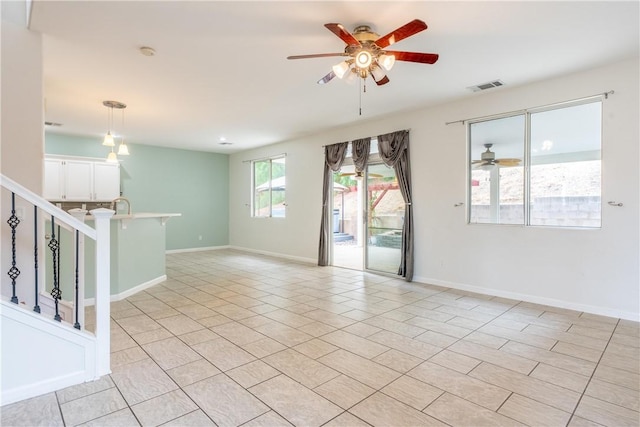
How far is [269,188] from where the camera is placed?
28.1ft

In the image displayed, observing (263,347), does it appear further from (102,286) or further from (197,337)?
(102,286)

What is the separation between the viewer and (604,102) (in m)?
3.75

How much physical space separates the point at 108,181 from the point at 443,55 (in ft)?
23.3

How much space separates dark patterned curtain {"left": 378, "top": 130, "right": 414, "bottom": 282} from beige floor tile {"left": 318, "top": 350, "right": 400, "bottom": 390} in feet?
9.51

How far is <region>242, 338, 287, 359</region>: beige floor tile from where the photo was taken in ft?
9.11

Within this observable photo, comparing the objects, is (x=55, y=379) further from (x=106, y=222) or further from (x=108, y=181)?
(x=108, y=181)

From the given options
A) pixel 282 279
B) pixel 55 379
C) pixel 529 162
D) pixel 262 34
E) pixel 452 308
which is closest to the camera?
pixel 55 379

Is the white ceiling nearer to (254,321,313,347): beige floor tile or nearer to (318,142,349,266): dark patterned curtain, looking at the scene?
(318,142,349,266): dark patterned curtain

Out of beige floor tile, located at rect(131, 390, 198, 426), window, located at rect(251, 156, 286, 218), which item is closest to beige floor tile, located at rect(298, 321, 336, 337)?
beige floor tile, located at rect(131, 390, 198, 426)

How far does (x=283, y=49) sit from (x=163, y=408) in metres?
3.15

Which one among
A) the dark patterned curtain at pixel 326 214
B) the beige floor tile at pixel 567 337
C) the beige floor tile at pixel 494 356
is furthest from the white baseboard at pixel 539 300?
the dark patterned curtain at pixel 326 214

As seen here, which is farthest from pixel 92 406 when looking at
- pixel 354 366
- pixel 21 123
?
pixel 21 123

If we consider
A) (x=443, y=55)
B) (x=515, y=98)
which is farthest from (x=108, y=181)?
(x=515, y=98)

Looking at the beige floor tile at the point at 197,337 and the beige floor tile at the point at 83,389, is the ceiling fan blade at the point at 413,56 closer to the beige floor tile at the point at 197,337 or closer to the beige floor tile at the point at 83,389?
the beige floor tile at the point at 197,337
